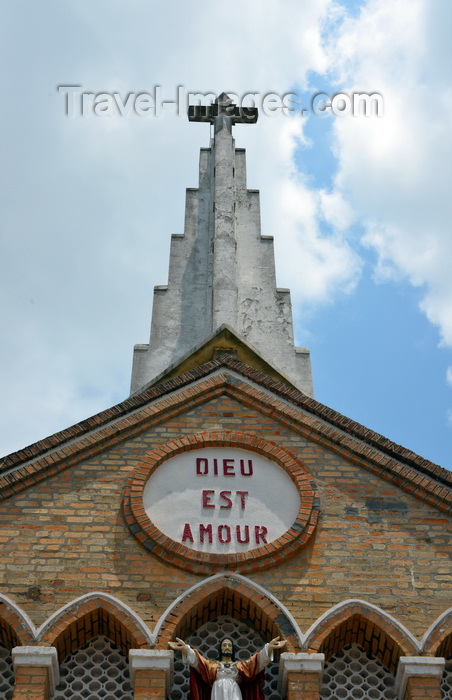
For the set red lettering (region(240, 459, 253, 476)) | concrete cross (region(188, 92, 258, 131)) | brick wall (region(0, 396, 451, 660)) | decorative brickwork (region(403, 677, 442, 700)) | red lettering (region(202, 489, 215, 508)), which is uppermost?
concrete cross (region(188, 92, 258, 131))

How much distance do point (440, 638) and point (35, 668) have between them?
4.64 m

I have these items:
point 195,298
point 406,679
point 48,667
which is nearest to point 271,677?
point 406,679

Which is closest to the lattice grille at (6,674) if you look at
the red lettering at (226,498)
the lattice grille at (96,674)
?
the lattice grille at (96,674)

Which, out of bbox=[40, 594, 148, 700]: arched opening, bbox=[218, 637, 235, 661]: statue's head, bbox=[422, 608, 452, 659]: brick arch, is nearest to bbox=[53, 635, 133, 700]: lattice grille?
bbox=[40, 594, 148, 700]: arched opening

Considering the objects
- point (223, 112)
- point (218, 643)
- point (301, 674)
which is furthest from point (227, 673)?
Result: point (223, 112)

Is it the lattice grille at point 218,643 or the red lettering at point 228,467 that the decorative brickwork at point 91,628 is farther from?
the red lettering at point 228,467

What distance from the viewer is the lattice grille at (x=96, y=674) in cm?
1354

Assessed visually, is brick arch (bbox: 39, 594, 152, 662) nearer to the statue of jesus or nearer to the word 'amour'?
the statue of jesus

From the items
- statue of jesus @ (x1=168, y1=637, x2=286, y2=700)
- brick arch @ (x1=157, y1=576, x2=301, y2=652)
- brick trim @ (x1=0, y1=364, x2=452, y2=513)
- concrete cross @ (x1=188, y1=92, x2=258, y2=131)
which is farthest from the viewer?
concrete cross @ (x1=188, y1=92, x2=258, y2=131)

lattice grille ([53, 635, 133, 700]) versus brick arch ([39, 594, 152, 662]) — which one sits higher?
brick arch ([39, 594, 152, 662])

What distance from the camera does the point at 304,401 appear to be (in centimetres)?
1620

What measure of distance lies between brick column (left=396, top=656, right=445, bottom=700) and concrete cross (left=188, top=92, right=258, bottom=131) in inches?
578

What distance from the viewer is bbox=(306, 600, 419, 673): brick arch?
44.8 feet

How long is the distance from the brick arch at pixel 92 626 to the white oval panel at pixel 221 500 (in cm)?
128
